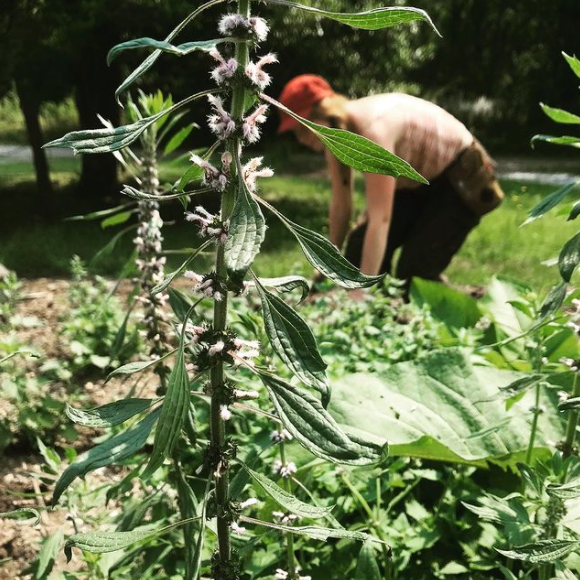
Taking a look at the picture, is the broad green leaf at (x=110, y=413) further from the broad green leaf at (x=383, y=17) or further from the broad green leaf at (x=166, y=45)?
the broad green leaf at (x=383, y=17)

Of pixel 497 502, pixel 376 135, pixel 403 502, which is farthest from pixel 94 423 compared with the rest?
pixel 376 135

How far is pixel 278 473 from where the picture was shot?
1.68m

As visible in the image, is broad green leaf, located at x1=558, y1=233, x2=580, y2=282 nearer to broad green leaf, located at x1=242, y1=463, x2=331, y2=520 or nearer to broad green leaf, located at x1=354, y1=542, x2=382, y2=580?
broad green leaf, located at x1=242, y1=463, x2=331, y2=520

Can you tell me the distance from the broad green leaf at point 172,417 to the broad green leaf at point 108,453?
0.09 meters

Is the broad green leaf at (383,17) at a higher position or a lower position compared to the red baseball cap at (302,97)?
higher

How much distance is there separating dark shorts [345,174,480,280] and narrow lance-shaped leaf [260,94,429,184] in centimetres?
341

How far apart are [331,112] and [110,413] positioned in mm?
2819

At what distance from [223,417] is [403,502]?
1160 millimetres

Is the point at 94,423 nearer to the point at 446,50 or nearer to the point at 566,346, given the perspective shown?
the point at 566,346

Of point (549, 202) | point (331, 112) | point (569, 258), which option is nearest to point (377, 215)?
point (331, 112)

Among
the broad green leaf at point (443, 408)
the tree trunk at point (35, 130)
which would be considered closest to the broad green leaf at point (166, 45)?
the broad green leaf at point (443, 408)

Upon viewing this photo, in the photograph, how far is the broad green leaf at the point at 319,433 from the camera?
3.04 ft

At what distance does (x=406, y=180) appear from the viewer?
412cm

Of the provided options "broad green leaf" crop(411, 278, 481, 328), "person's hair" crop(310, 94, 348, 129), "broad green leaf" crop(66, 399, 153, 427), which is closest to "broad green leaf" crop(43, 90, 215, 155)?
"broad green leaf" crop(66, 399, 153, 427)
